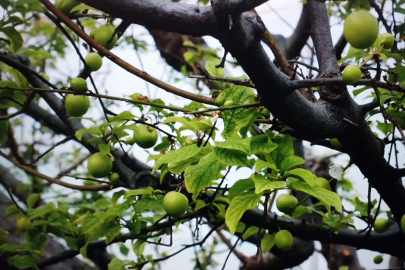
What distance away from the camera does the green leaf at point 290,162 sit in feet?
1.32

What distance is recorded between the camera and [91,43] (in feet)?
1.34

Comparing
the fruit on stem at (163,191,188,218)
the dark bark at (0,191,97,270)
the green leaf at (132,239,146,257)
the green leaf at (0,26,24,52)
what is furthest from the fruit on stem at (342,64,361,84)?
the dark bark at (0,191,97,270)

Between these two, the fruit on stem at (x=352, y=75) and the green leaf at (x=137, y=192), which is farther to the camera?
the green leaf at (x=137, y=192)

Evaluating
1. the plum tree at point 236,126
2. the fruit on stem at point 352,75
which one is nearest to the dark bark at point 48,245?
the plum tree at point 236,126

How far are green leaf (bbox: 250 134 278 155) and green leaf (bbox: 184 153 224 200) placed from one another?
0.13 feet

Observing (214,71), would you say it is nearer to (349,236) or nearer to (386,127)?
(386,127)

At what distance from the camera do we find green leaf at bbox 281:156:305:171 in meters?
0.40

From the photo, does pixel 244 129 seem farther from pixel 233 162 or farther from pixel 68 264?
pixel 68 264

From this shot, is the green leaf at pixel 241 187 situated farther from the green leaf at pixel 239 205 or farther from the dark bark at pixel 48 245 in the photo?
the dark bark at pixel 48 245

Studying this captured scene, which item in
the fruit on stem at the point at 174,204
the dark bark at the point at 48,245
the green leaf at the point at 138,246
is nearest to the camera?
the fruit on stem at the point at 174,204

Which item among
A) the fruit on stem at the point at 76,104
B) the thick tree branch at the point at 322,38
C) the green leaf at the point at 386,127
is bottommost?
the fruit on stem at the point at 76,104

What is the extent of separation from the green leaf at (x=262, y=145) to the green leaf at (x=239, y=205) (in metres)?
0.05

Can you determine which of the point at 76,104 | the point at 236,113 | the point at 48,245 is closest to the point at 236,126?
the point at 236,113

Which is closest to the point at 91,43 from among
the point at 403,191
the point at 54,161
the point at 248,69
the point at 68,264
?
the point at 248,69
